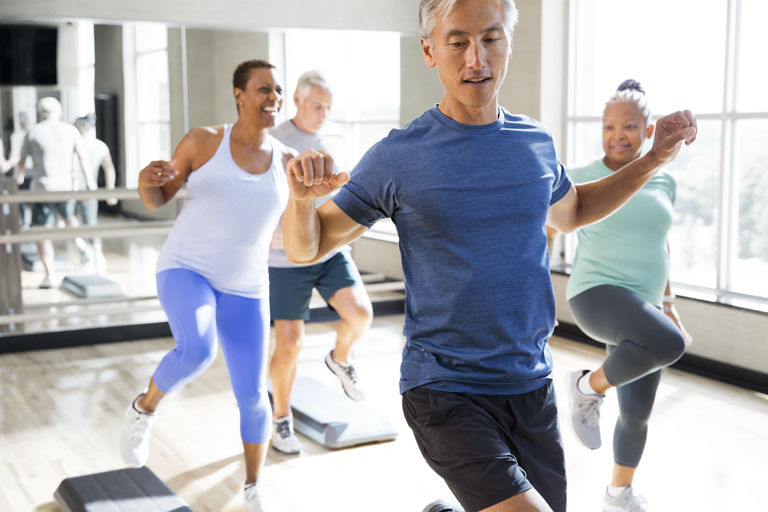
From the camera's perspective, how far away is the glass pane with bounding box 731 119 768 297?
4.76m

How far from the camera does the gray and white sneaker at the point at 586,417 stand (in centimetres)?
289

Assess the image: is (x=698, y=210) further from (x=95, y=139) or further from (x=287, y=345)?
(x=95, y=139)

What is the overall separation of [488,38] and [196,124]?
4.37 metres

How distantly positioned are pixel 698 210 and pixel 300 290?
104 inches

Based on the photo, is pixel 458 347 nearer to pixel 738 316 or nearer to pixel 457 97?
pixel 457 97

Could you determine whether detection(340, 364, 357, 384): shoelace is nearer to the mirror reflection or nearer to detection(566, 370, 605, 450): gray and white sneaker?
detection(566, 370, 605, 450): gray and white sneaker

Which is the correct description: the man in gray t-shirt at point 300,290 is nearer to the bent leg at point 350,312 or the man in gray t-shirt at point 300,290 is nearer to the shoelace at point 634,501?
the bent leg at point 350,312

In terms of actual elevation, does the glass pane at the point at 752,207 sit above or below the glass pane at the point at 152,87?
below

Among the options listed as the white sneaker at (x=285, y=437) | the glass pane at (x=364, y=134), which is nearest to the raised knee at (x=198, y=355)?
the white sneaker at (x=285, y=437)

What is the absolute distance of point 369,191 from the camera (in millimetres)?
1646

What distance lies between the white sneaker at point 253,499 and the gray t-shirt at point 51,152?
311 cm

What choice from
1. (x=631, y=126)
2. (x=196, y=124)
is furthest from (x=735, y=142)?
(x=196, y=124)

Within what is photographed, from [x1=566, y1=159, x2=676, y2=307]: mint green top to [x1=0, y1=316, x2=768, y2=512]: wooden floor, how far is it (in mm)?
847

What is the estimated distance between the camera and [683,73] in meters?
5.18
